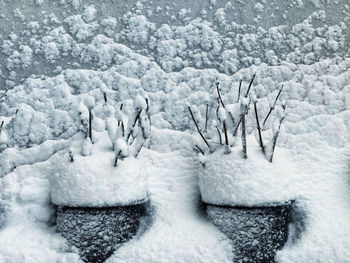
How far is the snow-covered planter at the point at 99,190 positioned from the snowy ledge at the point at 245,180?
371mm

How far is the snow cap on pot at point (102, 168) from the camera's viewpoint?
2033 millimetres

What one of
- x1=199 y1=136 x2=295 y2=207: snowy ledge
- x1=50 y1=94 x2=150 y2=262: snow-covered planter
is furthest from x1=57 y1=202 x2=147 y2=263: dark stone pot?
x1=199 y1=136 x2=295 y2=207: snowy ledge

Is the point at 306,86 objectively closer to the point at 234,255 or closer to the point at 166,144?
the point at 166,144

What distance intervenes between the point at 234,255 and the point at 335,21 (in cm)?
160

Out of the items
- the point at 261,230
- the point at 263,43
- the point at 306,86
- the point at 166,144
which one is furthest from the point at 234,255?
the point at 263,43

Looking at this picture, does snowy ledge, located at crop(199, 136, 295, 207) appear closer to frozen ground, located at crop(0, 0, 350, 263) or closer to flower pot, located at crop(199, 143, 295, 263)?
flower pot, located at crop(199, 143, 295, 263)

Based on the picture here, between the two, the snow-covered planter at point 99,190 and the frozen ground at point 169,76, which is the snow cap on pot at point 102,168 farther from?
the frozen ground at point 169,76

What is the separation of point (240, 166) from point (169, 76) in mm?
788

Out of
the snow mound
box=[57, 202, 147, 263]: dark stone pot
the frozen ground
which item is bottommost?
box=[57, 202, 147, 263]: dark stone pot

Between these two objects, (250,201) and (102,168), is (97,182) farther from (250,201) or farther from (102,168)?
(250,201)

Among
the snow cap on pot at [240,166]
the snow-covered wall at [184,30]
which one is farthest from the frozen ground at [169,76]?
the snow cap on pot at [240,166]

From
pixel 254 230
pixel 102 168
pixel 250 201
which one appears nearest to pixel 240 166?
pixel 250 201

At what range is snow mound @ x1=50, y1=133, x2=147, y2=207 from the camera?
203cm

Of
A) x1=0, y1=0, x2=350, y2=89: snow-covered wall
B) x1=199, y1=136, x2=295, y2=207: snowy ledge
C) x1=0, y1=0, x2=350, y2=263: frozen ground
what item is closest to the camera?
x1=199, y1=136, x2=295, y2=207: snowy ledge
